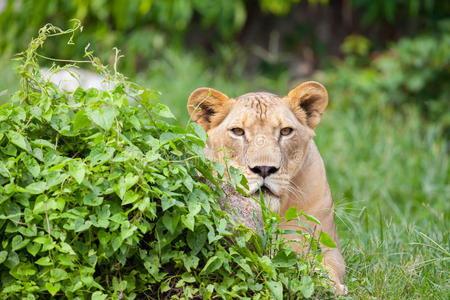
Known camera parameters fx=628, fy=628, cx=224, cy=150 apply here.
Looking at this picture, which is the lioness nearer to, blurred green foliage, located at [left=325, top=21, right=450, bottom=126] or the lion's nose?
the lion's nose

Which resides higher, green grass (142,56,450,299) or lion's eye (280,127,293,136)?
lion's eye (280,127,293,136)

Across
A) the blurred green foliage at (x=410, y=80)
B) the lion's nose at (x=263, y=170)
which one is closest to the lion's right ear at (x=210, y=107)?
the lion's nose at (x=263, y=170)

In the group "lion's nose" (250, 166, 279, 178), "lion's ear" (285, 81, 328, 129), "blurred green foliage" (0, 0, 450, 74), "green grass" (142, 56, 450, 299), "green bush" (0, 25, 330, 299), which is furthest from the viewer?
"blurred green foliage" (0, 0, 450, 74)

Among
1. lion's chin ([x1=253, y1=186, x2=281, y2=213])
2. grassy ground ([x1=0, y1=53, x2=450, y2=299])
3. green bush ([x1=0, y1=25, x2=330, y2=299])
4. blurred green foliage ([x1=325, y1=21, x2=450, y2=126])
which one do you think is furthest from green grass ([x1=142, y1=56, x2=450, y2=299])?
green bush ([x1=0, y1=25, x2=330, y2=299])

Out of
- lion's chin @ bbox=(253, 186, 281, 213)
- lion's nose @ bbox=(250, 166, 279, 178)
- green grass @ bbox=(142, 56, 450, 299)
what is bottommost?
green grass @ bbox=(142, 56, 450, 299)

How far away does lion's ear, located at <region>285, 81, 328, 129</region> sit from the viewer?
145 inches

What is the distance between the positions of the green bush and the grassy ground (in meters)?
0.72

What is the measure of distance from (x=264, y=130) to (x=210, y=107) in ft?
1.33

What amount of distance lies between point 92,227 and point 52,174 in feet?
0.93

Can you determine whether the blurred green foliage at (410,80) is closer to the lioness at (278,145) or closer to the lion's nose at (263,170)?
the lioness at (278,145)

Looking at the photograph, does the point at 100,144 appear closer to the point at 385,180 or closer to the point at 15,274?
the point at 15,274

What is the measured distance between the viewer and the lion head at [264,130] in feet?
10.8

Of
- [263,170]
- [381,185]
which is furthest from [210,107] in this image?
[381,185]

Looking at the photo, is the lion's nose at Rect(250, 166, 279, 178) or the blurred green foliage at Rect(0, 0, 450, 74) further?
the blurred green foliage at Rect(0, 0, 450, 74)
